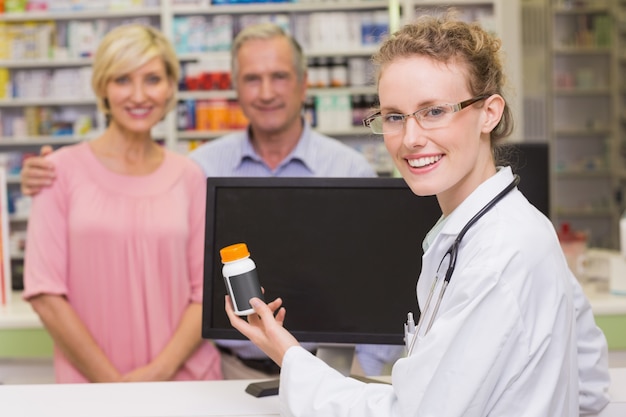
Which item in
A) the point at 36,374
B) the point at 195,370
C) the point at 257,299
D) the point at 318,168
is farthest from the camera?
the point at 36,374

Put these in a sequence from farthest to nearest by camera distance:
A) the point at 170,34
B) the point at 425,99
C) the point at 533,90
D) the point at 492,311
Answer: the point at 533,90, the point at 170,34, the point at 425,99, the point at 492,311

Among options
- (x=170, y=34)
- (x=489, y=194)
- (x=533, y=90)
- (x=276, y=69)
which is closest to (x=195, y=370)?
(x=276, y=69)

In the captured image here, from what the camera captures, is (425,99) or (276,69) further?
(276,69)

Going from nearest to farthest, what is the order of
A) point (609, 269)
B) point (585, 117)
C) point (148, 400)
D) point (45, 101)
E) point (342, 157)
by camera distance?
point (148, 400) → point (342, 157) → point (609, 269) → point (45, 101) → point (585, 117)

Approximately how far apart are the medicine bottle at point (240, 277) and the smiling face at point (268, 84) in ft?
4.15

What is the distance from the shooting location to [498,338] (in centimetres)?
128

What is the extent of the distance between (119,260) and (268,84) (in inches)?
29.4

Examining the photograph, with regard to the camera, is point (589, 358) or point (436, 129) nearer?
point (436, 129)

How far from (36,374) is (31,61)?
4.87 meters

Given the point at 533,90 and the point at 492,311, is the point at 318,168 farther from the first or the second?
the point at 533,90

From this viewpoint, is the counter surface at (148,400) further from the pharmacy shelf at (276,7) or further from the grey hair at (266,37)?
the pharmacy shelf at (276,7)

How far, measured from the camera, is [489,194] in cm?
143

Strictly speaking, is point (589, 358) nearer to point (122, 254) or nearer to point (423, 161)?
point (423, 161)

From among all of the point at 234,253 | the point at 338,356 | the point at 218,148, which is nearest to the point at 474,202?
the point at 234,253
